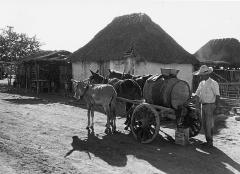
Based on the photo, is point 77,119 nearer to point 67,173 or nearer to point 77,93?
point 77,93

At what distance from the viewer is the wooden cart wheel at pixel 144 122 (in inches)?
319

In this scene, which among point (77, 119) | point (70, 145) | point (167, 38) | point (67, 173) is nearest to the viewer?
point (67, 173)

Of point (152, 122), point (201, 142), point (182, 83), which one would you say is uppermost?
point (182, 83)

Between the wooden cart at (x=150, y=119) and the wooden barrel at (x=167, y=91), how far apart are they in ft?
0.85

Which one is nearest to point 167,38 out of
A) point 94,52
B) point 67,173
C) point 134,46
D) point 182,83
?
point 134,46

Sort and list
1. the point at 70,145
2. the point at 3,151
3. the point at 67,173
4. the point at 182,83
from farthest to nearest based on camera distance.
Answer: the point at 182,83
the point at 70,145
the point at 3,151
the point at 67,173

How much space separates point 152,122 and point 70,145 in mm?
2008

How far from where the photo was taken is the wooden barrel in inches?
324

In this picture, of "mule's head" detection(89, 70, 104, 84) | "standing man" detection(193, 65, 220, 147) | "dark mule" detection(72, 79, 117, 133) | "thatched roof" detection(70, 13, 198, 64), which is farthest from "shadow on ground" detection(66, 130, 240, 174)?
"thatched roof" detection(70, 13, 198, 64)

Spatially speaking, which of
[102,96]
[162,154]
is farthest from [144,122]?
[102,96]

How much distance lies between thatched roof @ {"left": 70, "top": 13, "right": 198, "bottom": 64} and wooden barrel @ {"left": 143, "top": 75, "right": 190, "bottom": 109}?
10.2 metres

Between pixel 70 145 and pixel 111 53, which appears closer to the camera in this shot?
pixel 70 145

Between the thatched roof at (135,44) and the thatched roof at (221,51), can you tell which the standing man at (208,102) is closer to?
the thatched roof at (135,44)

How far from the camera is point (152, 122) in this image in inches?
320
